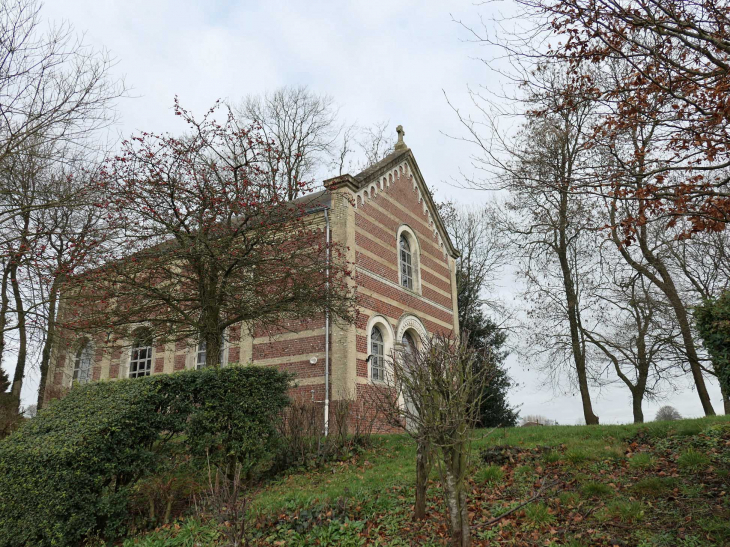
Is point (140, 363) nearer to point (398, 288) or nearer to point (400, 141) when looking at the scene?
point (398, 288)

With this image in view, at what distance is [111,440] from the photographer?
7.77 metres

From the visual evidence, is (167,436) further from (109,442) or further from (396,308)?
(396,308)

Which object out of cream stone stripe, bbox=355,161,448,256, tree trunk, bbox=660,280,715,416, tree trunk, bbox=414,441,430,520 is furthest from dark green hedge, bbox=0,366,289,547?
tree trunk, bbox=660,280,715,416

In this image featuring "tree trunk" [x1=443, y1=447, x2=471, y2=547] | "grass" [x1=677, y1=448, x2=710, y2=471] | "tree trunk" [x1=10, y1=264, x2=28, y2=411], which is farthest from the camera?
"tree trunk" [x1=10, y1=264, x2=28, y2=411]

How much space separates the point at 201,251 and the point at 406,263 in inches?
373

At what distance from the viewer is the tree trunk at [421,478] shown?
20.6 feet

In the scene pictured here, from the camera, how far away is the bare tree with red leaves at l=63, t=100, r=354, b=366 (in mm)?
10969

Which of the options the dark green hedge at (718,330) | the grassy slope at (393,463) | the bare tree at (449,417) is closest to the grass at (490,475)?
the grassy slope at (393,463)

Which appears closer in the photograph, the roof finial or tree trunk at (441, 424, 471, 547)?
tree trunk at (441, 424, 471, 547)

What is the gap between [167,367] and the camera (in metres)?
18.6

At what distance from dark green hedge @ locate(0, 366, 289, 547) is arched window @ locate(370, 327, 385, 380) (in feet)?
19.8

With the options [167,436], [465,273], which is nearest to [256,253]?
[167,436]

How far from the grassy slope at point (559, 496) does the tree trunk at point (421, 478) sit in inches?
6.3

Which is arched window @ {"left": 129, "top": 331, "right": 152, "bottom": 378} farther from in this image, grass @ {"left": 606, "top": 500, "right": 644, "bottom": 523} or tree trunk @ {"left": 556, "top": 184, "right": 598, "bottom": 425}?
grass @ {"left": 606, "top": 500, "right": 644, "bottom": 523}
